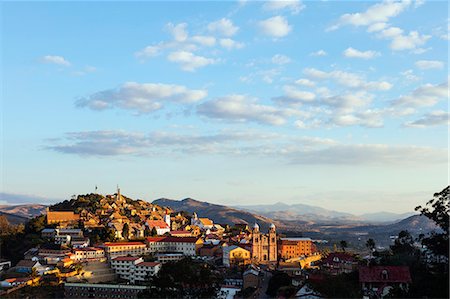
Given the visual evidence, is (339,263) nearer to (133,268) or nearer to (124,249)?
(133,268)

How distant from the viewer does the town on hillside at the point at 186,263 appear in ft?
102

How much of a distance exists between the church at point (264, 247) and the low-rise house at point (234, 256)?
2994 millimetres

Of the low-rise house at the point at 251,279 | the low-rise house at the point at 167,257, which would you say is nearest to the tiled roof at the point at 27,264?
the low-rise house at the point at 167,257

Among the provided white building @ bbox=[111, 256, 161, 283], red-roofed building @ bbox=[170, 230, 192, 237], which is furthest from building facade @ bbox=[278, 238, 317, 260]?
white building @ bbox=[111, 256, 161, 283]

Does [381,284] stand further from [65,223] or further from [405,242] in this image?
[65,223]

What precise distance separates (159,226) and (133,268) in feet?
68.9

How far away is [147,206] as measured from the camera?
305ft

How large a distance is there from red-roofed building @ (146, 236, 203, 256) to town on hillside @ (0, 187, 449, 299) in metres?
0.12

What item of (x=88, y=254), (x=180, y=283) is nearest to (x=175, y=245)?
(x=88, y=254)

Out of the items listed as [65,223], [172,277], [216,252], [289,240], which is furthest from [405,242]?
[65,223]

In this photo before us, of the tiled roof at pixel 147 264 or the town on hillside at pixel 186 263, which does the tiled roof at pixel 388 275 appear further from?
the tiled roof at pixel 147 264

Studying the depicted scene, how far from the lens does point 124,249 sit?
58219mm

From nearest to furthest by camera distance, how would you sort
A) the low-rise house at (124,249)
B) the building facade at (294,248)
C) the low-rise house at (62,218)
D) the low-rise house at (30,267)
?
the low-rise house at (30,267)
the low-rise house at (124,249)
the building facade at (294,248)
the low-rise house at (62,218)

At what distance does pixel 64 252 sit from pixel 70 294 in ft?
31.7
